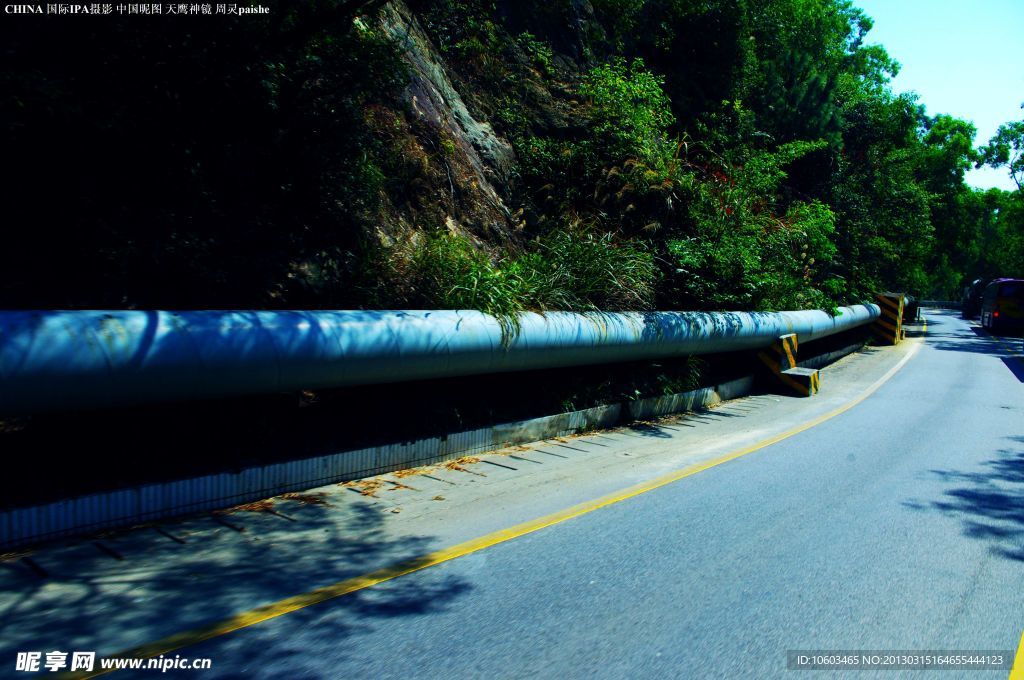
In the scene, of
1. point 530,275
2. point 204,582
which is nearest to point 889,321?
point 530,275

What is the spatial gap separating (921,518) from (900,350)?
831 inches

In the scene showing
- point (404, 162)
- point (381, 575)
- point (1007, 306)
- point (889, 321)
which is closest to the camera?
point (381, 575)

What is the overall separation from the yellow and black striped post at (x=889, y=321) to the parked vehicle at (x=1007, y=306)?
9.14 meters

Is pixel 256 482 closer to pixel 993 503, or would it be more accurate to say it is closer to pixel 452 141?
pixel 993 503

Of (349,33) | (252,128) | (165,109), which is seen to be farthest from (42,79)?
(349,33)

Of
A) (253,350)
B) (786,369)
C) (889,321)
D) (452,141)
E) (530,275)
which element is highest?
(452,141)

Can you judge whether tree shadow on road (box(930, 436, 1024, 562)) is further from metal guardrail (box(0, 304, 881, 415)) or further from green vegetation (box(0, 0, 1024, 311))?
green vegetation (box(0, 0, 1024, 311))

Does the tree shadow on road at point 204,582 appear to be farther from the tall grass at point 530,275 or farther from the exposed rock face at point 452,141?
the exposed rock face at point 452,141

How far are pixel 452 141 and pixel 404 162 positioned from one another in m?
2.00

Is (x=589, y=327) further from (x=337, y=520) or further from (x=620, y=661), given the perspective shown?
(x=620, y=661)

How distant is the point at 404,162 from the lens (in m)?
11.0

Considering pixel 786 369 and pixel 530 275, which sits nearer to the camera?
pixel 530 275

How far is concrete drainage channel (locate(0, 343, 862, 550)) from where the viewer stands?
471cm

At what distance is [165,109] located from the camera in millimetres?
6605
